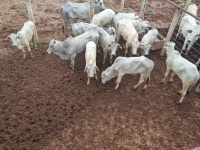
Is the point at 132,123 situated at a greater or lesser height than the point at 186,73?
lesser

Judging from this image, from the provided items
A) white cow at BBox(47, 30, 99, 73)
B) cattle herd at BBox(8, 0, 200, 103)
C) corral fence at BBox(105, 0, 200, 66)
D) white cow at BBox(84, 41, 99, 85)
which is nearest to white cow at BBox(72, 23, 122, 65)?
cattle herd at BBox(8, 0, 200, 103)

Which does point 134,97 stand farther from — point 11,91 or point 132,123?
point 11,91

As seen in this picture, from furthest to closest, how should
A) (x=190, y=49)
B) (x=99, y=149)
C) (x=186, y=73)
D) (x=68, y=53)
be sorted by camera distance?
(x=190, y=49) < (x=68, y=53) < (x=186, y=73) < (x=99, y=149)

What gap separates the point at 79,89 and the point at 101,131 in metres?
1.84

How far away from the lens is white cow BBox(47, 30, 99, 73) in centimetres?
794

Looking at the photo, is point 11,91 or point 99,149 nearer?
point 99,149

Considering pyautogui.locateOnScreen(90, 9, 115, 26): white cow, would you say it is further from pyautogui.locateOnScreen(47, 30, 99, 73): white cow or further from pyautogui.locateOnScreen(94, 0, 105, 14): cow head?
pyautogui.locateOnScreen(47, 30, 99, 73): white cow

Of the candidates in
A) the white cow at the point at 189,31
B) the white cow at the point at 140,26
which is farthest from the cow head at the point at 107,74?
the white cow at the point at 189,31

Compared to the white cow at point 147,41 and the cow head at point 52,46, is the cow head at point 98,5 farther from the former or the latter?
the cow head at point 52,46

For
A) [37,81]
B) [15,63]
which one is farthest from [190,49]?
[15,63]

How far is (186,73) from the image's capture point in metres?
6.65

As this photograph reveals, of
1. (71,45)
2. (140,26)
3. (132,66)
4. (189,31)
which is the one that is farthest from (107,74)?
(189,31)

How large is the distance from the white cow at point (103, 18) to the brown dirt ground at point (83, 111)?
203 cm

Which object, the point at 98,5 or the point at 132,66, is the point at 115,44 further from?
the point at 98,5
